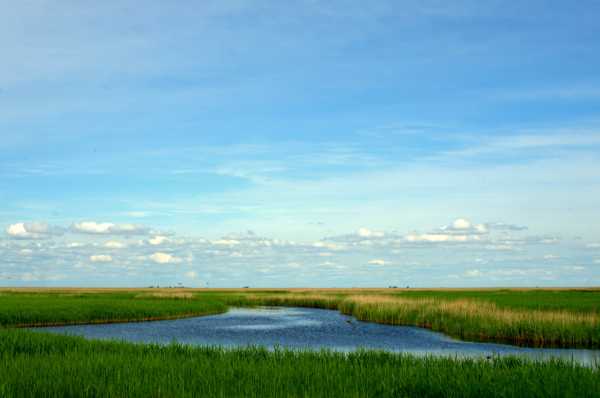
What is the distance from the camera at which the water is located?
2842 cm

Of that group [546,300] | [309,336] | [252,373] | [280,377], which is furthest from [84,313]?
[546,300]

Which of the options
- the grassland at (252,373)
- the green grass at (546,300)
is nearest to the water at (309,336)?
the grassland at (252,373)

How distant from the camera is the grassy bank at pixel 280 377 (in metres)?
13.3

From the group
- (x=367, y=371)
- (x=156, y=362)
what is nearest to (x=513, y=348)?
(x=367, y=371)

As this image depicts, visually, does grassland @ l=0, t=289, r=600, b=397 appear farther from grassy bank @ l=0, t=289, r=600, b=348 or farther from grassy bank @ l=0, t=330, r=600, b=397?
grassy bank @ l=0, t=289, r=600, b=348

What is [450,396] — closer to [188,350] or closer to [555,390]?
[555,390]

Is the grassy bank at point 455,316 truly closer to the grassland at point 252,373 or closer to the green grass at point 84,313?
the green grass at point 84,313

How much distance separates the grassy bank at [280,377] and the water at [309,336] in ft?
26.8

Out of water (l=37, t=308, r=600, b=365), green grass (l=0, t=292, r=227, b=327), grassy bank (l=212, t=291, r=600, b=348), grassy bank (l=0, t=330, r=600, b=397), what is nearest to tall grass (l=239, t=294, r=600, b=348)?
grassy bank (l=212, t=291, r=600, b=348)

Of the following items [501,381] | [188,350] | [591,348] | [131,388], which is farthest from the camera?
[591,348]

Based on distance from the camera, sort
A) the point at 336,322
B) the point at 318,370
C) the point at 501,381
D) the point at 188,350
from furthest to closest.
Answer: the point at 336,322, the point at 188,350, the point at 318,370, the point at 501,381

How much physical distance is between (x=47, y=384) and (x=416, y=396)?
8.71m

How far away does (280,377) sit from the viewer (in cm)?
1500

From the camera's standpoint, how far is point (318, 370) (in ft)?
53.7
